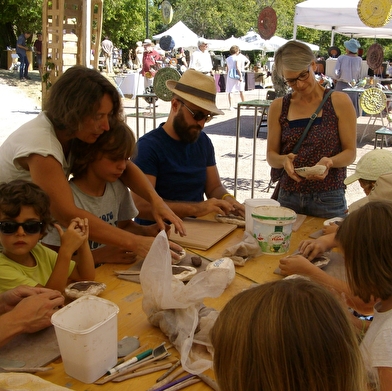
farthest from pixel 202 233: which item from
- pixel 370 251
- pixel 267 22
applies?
pixel 267 22

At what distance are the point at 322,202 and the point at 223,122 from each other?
10072mm

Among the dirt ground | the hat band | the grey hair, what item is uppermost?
the grey hair

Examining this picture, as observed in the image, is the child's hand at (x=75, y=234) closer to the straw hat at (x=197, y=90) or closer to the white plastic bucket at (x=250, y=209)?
the white plastic bucket at (x=250, y=209)

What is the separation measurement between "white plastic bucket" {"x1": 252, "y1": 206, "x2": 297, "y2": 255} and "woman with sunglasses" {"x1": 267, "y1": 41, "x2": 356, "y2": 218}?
655mm

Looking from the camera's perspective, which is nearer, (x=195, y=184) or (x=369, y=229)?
(x=369, y=229)

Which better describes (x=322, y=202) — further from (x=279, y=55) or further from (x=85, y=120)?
(x=85, y=120)

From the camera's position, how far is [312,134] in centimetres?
291

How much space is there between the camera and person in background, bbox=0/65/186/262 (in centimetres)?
198

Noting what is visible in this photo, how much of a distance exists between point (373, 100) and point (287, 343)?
802 cm

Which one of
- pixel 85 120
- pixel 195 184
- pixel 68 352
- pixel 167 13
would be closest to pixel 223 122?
pixel 167 13

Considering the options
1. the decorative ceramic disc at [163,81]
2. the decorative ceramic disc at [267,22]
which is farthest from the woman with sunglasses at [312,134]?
the decorative ceramic disc at [267,22]

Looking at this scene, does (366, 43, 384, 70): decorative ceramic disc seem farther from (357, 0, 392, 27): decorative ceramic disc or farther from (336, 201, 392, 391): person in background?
(336, 201, 392, 391): person in background

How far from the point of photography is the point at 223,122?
12789 millimetres

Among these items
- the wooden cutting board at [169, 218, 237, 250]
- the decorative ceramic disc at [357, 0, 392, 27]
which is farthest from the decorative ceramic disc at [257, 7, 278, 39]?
the wooden cutting board at [169, 218, 237, 250]
